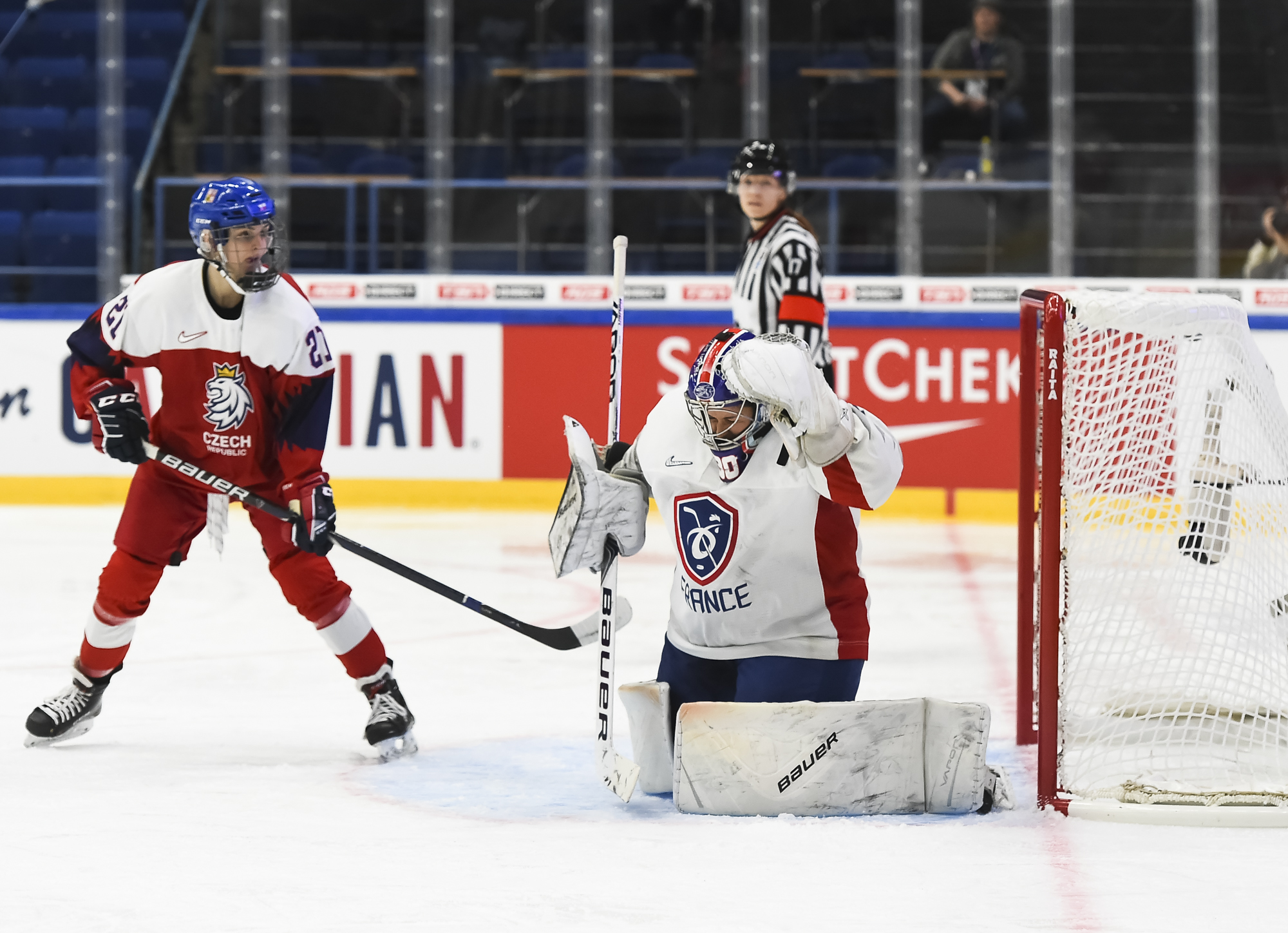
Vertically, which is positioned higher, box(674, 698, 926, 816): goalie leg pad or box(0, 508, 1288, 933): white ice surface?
box(674, 698, 926, 816): goalie leg pad

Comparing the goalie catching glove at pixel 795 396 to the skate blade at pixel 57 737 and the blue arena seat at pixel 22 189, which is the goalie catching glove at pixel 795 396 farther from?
the blue arena seat at pixel 22 189

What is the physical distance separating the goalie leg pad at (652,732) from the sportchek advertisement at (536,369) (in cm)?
419

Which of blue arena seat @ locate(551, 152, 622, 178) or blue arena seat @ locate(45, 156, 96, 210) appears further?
blue arena seat @ locate(551, 152, 622, 178)

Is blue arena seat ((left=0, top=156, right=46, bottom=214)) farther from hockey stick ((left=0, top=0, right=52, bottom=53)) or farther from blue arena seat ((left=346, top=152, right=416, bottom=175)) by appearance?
blue arena seat ((left=346, top=152, right=416, bottom=175))

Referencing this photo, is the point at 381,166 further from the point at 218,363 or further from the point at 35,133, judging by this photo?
the point at 218,363

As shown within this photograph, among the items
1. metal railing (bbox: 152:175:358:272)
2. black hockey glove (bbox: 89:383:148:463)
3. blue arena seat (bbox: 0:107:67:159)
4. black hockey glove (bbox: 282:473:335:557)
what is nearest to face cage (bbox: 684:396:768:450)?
black hockey glove (bbox: 282:473:335:557)

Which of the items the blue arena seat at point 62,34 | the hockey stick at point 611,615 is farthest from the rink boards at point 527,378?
the hockey stick at point 611,615

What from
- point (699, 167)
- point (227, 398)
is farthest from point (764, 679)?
point (699, 167)

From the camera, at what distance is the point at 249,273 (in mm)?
3232

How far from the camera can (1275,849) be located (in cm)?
264

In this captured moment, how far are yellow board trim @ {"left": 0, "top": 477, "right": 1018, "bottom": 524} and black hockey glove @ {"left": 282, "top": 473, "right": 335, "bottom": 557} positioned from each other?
13.2 feet

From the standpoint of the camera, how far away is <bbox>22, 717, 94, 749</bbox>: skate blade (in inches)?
133

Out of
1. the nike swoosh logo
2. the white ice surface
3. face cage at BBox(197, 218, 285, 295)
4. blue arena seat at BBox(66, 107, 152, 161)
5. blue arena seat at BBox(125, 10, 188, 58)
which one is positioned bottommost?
the white ice surface

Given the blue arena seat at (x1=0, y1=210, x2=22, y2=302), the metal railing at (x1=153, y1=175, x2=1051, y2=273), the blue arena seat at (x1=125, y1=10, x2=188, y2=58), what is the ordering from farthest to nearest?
the blue arena seat at (x1=125, y1=10, x2=188, y2=58)
the metal railing at (x1=153, y1=175, x2=1051, y2=273)
the blue arena seat at (x1=0, y1=210, x2=22, y2=302)
